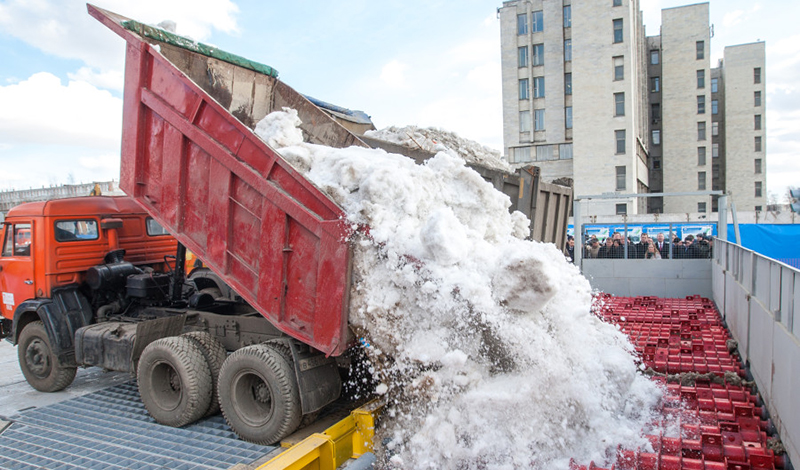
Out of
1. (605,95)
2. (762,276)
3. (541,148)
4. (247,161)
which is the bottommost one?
(762,276)

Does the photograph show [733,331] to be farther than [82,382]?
No

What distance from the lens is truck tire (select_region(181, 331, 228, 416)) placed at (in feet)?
17.0

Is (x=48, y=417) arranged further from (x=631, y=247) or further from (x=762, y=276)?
(x=631, y=247)

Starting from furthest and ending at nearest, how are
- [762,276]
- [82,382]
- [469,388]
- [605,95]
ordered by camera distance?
[605,95] < [82,382] < [762,276] < [469,388]

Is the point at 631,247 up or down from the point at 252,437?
up

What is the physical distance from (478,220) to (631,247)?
7741 mm

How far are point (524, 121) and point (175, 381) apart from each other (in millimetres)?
41629

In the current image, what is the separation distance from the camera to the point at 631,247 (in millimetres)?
11094

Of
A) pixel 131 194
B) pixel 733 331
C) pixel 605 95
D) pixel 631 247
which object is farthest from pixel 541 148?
pixel 131 194

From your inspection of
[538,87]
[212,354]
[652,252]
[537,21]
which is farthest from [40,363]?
[537,21]

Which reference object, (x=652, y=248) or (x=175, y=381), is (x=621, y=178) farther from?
(x=175, y=381)

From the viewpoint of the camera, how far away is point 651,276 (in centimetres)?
1083

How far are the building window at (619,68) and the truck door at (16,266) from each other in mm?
39357

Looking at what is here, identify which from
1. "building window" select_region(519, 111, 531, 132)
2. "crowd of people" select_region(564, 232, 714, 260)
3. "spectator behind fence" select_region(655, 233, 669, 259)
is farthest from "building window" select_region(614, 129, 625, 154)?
"spectator behind fence" select_region(655, 233, 669, 259)
